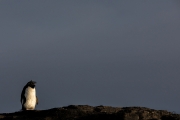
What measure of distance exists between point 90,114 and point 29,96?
804 cm

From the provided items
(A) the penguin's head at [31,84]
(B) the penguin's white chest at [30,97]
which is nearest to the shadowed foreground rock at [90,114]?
(B) the penguin's white chest at [30,97]

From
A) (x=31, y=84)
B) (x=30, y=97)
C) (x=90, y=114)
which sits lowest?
(x=90, y=114)

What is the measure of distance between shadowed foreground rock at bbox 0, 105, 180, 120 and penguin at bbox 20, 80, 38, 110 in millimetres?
4182

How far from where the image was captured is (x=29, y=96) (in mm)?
29188

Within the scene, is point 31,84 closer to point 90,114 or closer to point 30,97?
point 30,97

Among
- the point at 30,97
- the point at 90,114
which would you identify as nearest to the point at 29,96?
the point at 30,97


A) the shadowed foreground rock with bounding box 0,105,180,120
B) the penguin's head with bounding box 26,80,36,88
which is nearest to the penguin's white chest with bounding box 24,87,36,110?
the penguin's head with bounding box 26,80,36,88

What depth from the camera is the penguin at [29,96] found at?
29.2m

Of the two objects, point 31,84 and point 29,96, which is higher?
point 31,84

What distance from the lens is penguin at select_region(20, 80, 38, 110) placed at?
29156mm

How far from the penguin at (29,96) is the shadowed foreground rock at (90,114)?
4.18 meters

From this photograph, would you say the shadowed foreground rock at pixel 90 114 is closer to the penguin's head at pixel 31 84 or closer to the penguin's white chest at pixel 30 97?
the penguin's white chest at pixel 30 97

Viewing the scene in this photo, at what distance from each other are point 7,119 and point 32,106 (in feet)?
19.7

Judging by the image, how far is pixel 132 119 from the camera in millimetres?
20859
